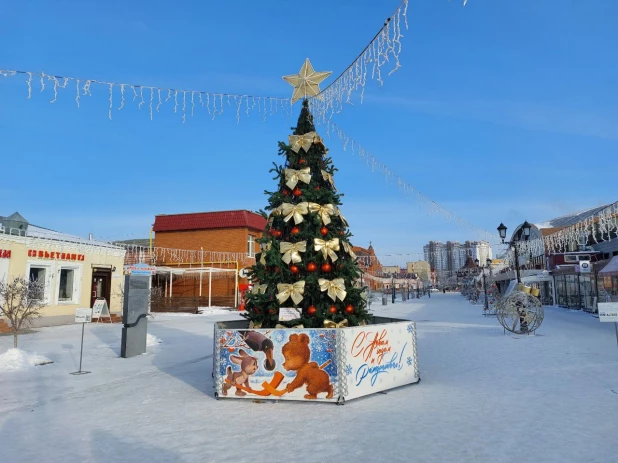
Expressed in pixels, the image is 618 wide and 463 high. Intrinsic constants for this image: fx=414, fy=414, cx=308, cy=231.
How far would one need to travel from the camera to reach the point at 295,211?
702 centimetres

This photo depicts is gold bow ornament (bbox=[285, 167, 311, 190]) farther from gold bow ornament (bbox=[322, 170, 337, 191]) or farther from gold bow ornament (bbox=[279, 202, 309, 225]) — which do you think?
gold bow ornament (bbox=[279, 202, 309, 225])

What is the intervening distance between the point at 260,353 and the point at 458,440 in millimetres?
2932

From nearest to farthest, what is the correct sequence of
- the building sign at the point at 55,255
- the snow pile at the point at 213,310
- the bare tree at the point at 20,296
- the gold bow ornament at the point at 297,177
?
the gold bow ornament at the point at 297,177 → the bare tree at the point at 20,296 → the building sign at the point at 55,255 → the snow pile at the point at 213,310

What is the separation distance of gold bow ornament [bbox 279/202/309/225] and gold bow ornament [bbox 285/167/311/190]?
421 millimetres

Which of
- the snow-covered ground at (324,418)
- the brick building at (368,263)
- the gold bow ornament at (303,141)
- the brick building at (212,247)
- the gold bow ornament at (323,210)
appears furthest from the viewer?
the brick building at (368,263)

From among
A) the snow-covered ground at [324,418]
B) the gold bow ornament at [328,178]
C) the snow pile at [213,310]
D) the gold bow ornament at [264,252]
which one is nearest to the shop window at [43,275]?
the snow pile at [213,310]

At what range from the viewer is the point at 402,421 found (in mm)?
5203

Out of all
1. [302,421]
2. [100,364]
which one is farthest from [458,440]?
[100,364]

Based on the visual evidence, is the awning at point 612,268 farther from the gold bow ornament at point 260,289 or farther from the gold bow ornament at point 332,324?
the gold bow ornament at point 260,289

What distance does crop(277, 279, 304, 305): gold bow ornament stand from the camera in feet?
21.8

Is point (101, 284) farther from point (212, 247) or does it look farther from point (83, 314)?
point (83, 314)

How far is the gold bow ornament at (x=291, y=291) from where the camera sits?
6652mm

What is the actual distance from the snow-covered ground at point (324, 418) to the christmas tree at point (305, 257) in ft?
4.70

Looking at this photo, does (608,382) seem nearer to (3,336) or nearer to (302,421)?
(302,421)
